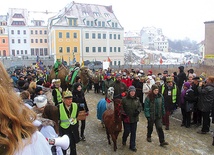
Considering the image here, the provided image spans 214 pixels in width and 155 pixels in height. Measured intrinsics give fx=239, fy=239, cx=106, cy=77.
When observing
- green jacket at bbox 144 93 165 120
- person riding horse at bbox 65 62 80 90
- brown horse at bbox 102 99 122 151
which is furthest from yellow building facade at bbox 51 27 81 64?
brown horse at bbox 102 99 122 151

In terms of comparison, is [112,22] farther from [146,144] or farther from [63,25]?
[146,144]

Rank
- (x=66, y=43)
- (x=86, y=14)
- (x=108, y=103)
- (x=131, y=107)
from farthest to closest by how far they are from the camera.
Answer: (x=86, y=14) < (x=66, y=43) < (x=108, y=103) < (x=131, y=107)

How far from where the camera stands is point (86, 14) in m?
60.1

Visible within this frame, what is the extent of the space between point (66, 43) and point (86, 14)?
9359 millimetres

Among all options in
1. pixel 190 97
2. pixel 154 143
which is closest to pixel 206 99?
pixel 190 97

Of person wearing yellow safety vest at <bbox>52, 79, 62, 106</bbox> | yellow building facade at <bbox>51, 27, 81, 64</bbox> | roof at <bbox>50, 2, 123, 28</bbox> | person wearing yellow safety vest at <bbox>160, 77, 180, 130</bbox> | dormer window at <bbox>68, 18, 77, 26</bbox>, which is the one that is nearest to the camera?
person wearing yellow safety vest at <bbox>52, 79, 62, 106</bbox>

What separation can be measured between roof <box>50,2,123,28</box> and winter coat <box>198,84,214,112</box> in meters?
50.6

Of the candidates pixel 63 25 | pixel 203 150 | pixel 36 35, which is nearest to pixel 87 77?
pixel 203 150

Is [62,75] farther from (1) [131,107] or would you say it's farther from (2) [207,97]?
(2) [207,97]

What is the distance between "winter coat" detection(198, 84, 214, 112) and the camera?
28.6ft

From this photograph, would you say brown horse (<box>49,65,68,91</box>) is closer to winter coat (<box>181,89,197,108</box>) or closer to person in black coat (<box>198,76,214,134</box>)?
winter coat (<box>181,89,197,108</box>)

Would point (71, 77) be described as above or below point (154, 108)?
above

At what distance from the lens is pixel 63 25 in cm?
5603

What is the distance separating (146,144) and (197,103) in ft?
9.71
